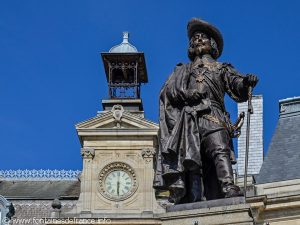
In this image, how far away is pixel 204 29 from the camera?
1195cm

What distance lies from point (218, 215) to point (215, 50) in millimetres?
2548

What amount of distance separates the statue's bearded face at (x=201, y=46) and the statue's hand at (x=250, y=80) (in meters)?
0.77

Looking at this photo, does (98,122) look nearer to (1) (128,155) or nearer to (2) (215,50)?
(1) (128,155)

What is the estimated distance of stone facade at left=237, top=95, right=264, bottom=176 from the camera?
4188 cm

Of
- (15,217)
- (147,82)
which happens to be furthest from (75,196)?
(147,82)

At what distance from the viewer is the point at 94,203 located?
42.2m

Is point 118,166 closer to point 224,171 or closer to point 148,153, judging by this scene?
point 148,153

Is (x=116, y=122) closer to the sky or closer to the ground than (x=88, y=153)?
closer to the sky

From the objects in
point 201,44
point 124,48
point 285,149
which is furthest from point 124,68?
point 201,44

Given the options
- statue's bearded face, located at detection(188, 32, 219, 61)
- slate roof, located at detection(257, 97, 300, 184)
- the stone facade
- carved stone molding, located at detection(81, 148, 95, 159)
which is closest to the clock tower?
carved stone molding, located at detection(81, 148, 95, 159)

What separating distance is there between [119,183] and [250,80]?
104 feet

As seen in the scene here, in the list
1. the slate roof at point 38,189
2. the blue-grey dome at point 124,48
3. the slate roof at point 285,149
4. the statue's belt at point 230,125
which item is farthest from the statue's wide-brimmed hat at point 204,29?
the blue-grey dome at point 124,48

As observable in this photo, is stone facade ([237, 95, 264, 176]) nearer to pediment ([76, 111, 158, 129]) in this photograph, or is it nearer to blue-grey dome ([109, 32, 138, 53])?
pediment ([76, 111, 158, 129])

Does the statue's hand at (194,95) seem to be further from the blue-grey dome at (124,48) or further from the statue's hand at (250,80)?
the blue-grey dome at (124,48)
